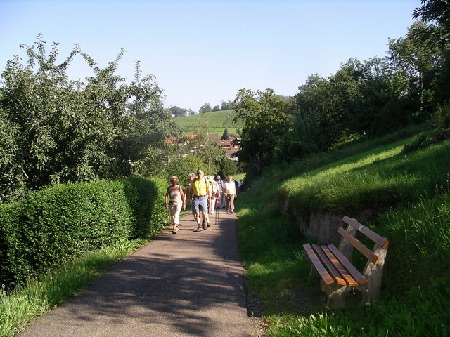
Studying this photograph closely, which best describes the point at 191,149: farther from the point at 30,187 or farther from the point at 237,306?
the point at 237,306

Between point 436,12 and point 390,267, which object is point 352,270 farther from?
point 436,12

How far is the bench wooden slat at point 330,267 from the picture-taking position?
168 inches

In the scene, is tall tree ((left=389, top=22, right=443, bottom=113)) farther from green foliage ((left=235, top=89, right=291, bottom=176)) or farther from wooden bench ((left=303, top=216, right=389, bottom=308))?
wooden bench ((left=303, top=216, right=389, bottom=308))

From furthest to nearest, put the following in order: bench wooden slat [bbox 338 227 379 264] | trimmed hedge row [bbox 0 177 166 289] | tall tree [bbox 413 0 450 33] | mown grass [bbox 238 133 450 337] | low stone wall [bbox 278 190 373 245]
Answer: tall tree [bbox 413 0 450 33], trimmed hedge row [bbox 0 177 166 289], low stone wall [bbox 278 190 373 245], bench wooden slat [bbox 338 227 379 264], mown grass [bbox 238 133 450 337]

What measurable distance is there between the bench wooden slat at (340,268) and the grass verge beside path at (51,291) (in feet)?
11.6

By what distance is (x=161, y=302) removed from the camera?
5477 millimetres

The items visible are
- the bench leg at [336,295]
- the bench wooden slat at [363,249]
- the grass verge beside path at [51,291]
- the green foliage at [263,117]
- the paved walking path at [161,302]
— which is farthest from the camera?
the green foliage at [263,117]

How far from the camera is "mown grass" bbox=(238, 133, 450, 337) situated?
3.68 m

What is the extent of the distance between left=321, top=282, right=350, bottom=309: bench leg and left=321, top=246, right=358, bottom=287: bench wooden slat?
0.14 m

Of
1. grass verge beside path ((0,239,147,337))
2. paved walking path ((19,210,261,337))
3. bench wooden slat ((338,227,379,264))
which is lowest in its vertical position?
paved walking path ((19,210,261,337))

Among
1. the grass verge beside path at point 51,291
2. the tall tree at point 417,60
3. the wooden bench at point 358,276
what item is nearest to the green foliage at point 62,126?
the grass verge beside path at point 51,291

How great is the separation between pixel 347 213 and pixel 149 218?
624 centimetres

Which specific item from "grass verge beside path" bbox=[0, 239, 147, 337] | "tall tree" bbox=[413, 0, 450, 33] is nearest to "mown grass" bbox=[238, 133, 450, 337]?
"grass verge beside path" bbox=[0, 239, 147, 337]

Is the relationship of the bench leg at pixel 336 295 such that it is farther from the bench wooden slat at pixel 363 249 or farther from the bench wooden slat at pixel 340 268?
the bench wooden slat at pixel 363 249
